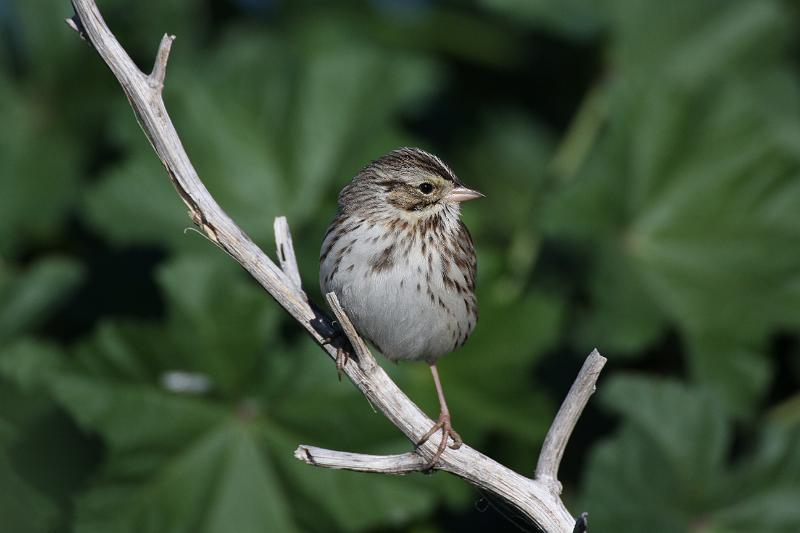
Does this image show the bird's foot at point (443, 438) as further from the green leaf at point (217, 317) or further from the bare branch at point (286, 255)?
the green leaf at point (217, 317)

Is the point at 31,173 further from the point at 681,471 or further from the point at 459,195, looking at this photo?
the point at 681,471

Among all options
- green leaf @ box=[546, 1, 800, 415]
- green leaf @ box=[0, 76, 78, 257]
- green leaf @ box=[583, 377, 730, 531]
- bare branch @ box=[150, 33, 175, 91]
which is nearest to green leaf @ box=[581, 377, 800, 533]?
green leaf @ box=[583, 377, 730, 531]

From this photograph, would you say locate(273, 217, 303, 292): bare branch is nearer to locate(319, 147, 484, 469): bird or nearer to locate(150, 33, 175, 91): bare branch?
locate(319, 147, 484, 469): bird

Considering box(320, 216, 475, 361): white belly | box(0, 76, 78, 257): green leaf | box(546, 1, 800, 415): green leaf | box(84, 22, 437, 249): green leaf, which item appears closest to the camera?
box(320, 216, 475, 361): white belly

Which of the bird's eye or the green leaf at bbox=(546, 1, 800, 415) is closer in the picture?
the bird's eye

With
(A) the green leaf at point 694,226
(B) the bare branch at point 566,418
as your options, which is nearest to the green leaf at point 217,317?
(A) the green leaf at point 694,226

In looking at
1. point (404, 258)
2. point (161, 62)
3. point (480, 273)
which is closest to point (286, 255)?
point (404, 258)
